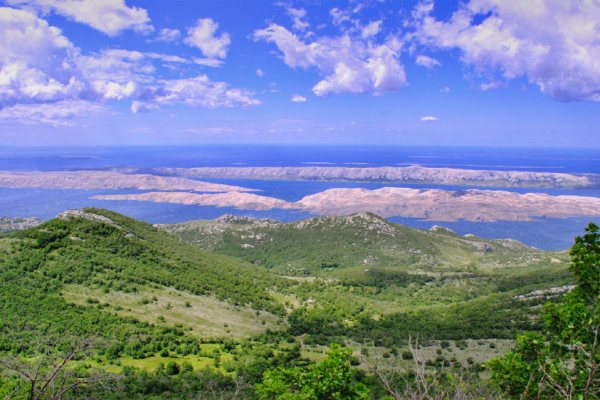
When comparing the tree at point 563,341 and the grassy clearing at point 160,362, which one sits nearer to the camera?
the tree at point 563,341

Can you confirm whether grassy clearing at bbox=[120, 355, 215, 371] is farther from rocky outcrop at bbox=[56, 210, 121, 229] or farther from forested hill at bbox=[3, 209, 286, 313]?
rocky outcrop at bbox=[56, 210, 121, 229]

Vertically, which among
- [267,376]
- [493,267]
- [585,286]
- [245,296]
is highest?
[585,286]

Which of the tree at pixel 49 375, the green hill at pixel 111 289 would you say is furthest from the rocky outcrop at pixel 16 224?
the tree at pixel 49 375

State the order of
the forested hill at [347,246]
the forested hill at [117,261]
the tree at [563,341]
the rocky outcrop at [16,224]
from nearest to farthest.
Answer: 1. the tree at [563,341]
2. the forested hill at [117,261]
3. the forested hill at [347,246]
4. the rocky outcrop at [16,224]

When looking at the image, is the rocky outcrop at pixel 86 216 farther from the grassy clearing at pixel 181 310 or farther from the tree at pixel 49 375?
the tree at pixel 49 375

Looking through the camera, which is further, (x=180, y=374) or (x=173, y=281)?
(x=173, y=281)

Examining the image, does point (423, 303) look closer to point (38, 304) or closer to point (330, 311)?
point (330, 311)

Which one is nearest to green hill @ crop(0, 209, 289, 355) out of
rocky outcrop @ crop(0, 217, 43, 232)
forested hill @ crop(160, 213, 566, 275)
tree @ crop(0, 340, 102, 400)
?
tree @ crop(0, 340, 102, 400)

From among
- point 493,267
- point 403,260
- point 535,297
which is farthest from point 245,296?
point 493,267

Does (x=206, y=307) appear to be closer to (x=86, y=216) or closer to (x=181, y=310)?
(x=181, y=310)
